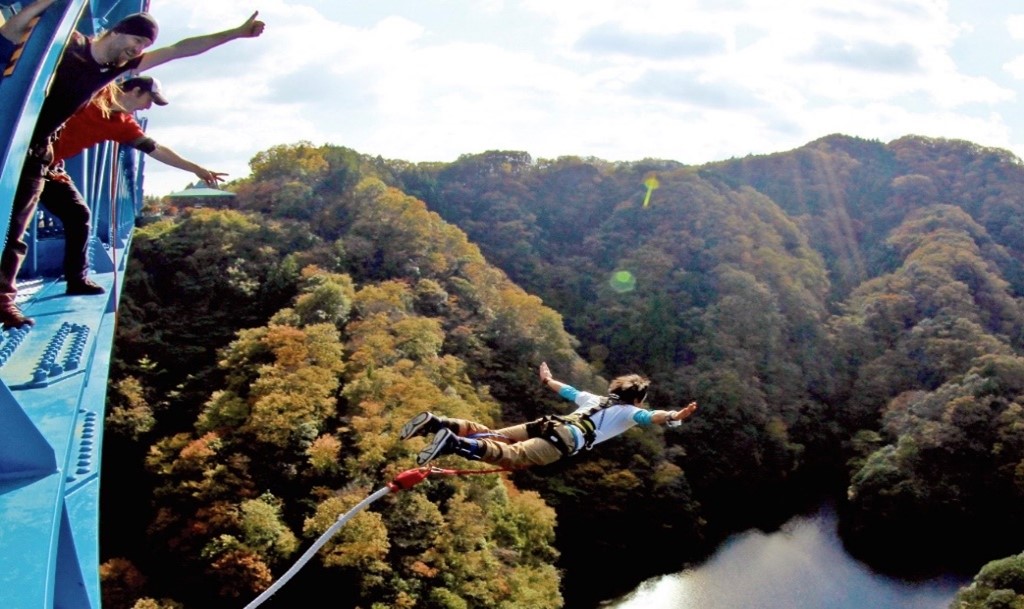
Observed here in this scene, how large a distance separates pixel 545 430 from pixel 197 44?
3293mm

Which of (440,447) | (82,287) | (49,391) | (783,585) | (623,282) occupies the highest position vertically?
(82,287)

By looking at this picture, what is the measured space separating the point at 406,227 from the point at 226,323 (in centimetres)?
658

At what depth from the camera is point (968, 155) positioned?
167ft

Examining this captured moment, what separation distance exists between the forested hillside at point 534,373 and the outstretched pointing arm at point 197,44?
11.9 meters

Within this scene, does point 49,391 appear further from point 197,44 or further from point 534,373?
point 534,373

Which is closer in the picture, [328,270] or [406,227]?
[328,270]

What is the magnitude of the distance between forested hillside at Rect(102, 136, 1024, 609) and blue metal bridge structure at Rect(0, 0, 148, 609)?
9.25m

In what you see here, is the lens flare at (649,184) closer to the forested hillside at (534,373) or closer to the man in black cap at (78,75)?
the forested hillside at (534,373)

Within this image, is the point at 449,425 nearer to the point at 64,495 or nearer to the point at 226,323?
the point at 64,495

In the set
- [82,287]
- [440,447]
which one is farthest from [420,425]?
[82,287]

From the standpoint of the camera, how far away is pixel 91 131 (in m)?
4.06

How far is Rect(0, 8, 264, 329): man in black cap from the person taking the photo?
321 centimetres

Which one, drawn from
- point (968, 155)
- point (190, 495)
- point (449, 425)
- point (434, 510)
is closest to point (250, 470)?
point (190, 495)

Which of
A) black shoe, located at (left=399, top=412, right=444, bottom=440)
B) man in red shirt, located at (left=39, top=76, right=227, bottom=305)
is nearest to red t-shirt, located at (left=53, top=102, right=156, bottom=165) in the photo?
man in red shirt, located at (left=39, top=76, right=227, bottom=305)
